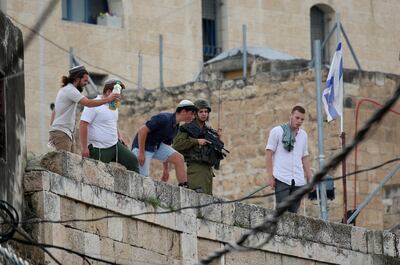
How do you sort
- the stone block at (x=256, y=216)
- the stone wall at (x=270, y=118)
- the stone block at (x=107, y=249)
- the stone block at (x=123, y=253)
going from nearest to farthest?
the stone block at (x=107, y=249), the stone block at (x=123, y=253), the stone block at (x=256, y=216), the stone wall at (x=270, y=118)

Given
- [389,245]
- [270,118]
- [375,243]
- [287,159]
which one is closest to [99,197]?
[287,159]

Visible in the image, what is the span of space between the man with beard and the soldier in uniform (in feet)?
6.47

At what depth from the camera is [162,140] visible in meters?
23.9

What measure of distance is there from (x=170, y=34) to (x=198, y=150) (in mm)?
20806

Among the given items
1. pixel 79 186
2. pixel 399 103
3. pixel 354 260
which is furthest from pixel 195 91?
pixel 79 186

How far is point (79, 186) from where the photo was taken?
21.5 metres

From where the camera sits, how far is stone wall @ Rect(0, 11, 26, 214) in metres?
20.4

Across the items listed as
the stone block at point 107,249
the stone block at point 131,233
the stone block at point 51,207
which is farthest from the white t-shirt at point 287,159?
the stone block at point 51,207

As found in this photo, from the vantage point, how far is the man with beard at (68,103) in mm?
22078

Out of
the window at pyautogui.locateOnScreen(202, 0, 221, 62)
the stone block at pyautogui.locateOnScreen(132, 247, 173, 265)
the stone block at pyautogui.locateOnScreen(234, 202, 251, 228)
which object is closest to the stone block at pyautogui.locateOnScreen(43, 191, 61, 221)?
the stone block at pyautogui.locateOnScreen(132, 247, 173, 265)

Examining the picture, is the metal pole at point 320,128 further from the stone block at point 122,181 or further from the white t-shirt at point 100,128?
the stone block at point 122,181

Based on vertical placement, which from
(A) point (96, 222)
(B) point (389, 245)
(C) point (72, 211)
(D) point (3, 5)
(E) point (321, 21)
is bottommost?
(B) point (389, 245)

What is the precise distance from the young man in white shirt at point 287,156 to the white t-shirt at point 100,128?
2383 millimetres

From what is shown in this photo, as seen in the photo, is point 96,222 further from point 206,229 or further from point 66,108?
point 206,229
